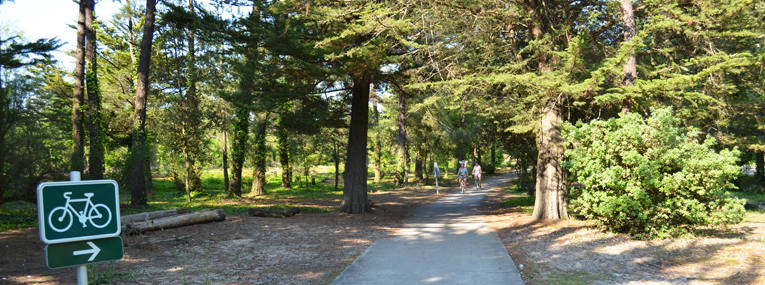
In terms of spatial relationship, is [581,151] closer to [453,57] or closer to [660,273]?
[660,273]

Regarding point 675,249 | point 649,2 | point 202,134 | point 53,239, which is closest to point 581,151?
point 675,249

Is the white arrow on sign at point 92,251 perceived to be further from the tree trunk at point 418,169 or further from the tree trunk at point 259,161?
the tree trunk at point 418,169

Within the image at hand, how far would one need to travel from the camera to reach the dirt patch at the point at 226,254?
6.13 metres

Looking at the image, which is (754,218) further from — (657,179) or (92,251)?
(92,251)

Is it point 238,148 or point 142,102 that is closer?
point 142,102

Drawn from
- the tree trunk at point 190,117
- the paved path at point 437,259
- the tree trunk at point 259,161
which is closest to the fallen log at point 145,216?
the paved path at point 437,259

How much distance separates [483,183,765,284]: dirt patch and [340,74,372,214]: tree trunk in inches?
223

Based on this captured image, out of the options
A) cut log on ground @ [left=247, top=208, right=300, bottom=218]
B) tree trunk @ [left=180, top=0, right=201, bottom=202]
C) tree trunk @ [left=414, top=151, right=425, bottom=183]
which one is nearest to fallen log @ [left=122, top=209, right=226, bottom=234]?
cut log on ground @ [left=247, top=208, right=300, bottom=218]

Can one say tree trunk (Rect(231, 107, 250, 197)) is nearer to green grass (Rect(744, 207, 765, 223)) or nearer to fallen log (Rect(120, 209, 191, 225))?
fallen log (Rect(120, 209, 191, 225))

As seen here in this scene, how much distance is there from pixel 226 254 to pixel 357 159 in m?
6.84

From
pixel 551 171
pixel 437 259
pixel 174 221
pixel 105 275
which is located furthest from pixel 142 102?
pixel 551 171

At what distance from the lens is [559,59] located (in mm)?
11133

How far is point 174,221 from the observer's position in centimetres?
1004

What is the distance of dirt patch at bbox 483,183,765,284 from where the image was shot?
5.73 meters
